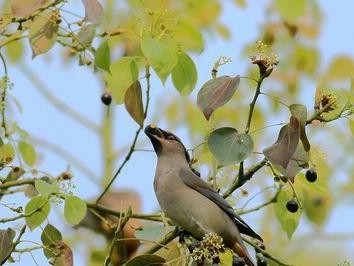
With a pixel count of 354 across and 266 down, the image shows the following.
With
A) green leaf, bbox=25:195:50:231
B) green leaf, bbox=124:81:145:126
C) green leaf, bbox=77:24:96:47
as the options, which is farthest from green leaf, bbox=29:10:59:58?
green leaf, bbox=25:195:50:231

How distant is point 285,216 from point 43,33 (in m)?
1.19

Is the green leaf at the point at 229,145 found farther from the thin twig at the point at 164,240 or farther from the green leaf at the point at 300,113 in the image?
the thin twig at the point at 164,240

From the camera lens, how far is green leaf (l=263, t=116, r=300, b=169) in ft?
12.2

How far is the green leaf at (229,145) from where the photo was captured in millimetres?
3824

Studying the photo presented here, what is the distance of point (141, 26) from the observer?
13.9 feet

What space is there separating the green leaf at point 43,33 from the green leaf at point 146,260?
0.87m

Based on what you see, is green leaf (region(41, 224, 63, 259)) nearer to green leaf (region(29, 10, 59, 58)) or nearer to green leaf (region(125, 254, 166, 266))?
green leaf (region(125, 254, 166, 266))

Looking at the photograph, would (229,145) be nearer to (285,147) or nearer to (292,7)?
(285,147)

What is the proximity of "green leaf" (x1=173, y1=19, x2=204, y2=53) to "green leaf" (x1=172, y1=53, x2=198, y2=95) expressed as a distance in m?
0.40

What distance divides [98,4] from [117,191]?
165cm

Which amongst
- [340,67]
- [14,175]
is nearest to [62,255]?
[14,175]

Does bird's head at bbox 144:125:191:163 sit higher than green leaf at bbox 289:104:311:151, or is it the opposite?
bird's head at bbox 144:125:191:163

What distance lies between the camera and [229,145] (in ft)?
12.7

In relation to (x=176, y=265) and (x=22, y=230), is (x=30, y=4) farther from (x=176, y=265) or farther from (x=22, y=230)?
(x=176, y=265)
